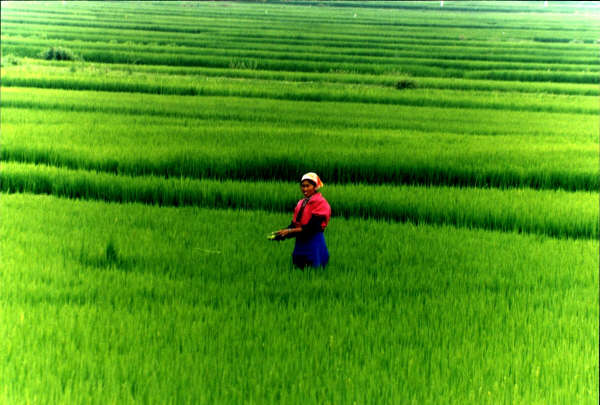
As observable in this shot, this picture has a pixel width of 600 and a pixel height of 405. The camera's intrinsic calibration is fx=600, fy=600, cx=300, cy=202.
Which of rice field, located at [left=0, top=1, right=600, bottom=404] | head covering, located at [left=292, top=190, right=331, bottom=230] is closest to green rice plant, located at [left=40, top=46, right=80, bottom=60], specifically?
rice field, located at [left=0, top=1, right=600, bottom=404]

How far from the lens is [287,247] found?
4910mm

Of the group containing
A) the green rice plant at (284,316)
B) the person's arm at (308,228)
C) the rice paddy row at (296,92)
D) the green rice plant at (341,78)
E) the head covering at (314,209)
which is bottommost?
the green rice plant at (284,316)

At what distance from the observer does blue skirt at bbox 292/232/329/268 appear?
4219 mm

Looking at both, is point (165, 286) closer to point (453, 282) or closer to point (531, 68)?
point (453, 282)

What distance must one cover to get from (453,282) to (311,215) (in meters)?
1.17

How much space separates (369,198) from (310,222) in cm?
241

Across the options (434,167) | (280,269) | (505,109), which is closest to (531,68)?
(505,109)

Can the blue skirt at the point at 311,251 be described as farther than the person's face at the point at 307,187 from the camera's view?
Yes

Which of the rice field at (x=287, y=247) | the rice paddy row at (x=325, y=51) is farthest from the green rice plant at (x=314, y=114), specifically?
the rice paddy row at (x=325, y=51)

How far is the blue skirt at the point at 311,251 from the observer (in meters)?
4.22

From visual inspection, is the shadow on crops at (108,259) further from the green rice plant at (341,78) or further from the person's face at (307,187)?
the green rice plant at (341,78)

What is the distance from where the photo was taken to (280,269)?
437cm

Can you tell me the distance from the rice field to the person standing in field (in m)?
0.18

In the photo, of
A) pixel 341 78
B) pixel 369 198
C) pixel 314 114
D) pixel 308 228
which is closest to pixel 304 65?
pixel 341 78
